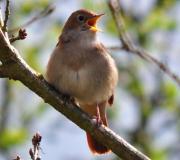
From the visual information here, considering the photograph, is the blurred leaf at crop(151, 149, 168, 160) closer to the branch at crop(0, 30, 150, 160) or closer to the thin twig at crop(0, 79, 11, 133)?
the thin twig at crop(0, 79, 11, 133)

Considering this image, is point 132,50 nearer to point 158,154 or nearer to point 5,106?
point 158,154

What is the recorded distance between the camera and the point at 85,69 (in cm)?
615

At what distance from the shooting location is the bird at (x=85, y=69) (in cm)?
610

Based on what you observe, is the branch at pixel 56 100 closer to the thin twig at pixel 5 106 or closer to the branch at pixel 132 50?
the branch at pixel 132 50

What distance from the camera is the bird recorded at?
6.10m

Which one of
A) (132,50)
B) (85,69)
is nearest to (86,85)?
(85,69)

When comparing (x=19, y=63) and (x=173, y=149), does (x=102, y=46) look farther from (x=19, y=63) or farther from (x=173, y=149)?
(x=173, y=149)

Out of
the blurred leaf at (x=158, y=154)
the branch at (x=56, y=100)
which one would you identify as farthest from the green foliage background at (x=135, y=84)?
the branch at (x=56, y=100)

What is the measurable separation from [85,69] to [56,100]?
1103 millimetres

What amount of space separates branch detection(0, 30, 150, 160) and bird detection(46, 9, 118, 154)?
0.75m

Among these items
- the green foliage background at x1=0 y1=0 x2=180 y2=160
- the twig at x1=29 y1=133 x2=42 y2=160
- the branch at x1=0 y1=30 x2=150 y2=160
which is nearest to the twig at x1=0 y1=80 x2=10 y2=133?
the green foliage background at x1=0 y1=0 x2=180 y2=160

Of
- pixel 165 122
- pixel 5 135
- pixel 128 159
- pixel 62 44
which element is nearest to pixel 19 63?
pixel 128 159

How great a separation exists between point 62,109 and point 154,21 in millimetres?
6049

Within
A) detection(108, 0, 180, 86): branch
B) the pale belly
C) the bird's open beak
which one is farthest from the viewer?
the bird's open beak
